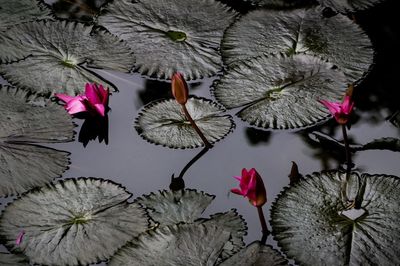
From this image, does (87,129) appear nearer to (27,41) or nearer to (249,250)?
(27,41)

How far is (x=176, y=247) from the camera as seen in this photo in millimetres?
1683

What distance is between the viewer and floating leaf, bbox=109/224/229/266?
1661 millimetres

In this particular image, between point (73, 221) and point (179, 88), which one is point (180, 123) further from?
point (73, 221)

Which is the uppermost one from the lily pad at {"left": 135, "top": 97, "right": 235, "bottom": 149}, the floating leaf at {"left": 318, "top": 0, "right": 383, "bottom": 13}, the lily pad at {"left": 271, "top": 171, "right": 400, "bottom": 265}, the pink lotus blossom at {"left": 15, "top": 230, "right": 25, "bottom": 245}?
the floating leaf at {"left": 318, "top": 0, "right": 383, "bottom": 13}

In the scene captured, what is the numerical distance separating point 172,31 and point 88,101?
1.65 ft

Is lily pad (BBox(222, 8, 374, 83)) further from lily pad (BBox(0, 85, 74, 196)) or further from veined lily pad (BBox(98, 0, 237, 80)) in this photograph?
lily pad (BBox(0, 85, 74, 196))

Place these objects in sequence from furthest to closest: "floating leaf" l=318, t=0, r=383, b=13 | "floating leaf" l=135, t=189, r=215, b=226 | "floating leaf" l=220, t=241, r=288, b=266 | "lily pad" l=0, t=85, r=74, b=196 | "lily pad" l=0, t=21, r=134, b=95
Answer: "floating leaf" l=318, t=0, r=383, b=13 < "lily pad" l=0, t=21, r=134, b=95 < "lily pad" l=0, t=85, r=74, b=196 < "floating leaf" l=135, t=189, r=215, b=226 < "floating leaf" l=220, t=241, r=288, b=266

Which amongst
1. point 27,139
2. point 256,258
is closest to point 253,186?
point 256,258

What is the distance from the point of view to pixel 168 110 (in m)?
2.11

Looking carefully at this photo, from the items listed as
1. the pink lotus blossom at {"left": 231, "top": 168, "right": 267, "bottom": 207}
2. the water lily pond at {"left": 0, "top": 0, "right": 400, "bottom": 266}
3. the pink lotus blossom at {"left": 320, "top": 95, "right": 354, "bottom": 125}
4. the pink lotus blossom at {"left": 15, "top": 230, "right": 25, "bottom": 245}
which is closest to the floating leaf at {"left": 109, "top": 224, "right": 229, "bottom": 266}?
the water lily pond at {"left": 0, "top": 0, "right": 400, "bottom": 266}

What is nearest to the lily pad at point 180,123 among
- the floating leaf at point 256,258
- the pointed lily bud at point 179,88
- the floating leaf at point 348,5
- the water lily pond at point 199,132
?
the water lily pond at point 199,132

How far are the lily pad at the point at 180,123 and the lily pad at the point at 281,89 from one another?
70 millimetres

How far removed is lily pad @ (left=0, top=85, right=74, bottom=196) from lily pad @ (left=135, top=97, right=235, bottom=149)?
0.80 feet

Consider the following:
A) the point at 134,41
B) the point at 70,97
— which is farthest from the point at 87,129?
the point at 134,41
